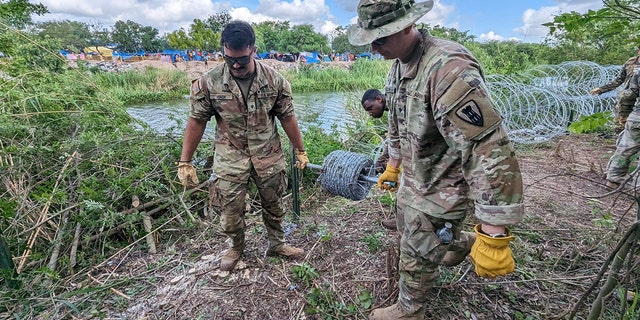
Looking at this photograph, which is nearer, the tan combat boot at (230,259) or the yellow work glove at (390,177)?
the yellow work glove at (390,177)

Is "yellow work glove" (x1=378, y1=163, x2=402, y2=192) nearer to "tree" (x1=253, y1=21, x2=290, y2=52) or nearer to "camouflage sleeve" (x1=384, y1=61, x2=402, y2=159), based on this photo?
"camouflage sleeve" (x1=384, y1=61, x2=402, y2=159)

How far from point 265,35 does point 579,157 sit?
56.2m

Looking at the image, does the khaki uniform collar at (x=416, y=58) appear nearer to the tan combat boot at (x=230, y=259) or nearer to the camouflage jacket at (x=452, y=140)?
the camouflage jacket at (x=452, y=140)

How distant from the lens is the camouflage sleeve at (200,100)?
8.18 feet

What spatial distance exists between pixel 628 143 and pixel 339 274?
4.24m

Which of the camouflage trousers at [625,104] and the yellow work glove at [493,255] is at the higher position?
the camouflage trousers at [625,104]

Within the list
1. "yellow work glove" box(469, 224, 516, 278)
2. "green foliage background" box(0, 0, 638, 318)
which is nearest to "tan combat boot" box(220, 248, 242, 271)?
"green foliage background" box(0, 0, 638, 318)

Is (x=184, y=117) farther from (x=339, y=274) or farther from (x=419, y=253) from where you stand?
(x=419, y=253)

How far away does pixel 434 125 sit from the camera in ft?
5.36

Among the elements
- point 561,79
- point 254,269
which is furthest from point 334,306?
point 561,79

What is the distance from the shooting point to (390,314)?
2.12 m

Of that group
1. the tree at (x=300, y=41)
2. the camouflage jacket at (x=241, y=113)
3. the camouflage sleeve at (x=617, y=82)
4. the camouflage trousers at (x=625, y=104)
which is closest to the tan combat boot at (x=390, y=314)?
the camouflage jacket at (x=241, y=113)

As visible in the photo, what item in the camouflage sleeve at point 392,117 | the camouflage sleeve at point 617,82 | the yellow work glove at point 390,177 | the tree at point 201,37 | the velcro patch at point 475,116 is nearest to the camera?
the velcro patch at point 475,116

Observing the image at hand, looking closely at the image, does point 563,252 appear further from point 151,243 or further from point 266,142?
point 151,243
